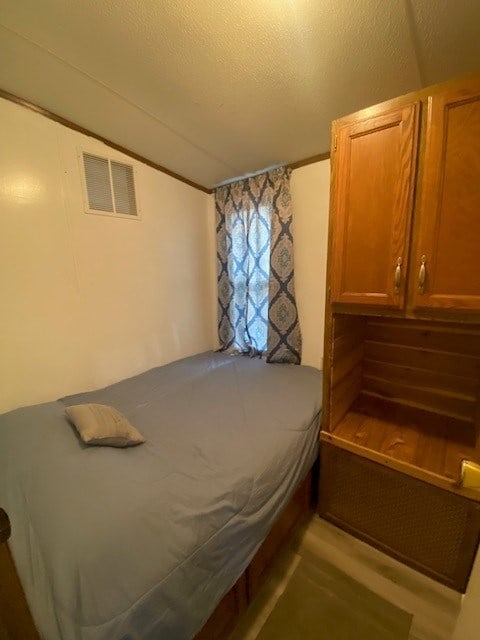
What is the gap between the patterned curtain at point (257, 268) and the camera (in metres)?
2.15

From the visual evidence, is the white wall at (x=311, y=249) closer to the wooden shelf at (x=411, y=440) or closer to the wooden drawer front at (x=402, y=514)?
the wooden shelf at (x=411, y=440)

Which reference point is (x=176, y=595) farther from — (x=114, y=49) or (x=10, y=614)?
(x=114, y=49)

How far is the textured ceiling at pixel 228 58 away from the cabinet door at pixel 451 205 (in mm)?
423

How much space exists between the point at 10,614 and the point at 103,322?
65.9 inches

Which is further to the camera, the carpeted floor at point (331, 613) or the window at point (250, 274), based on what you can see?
the window at point (250, 274)

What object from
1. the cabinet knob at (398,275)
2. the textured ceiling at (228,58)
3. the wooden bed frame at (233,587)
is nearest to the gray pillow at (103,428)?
the wooden bed frame at (233,587)

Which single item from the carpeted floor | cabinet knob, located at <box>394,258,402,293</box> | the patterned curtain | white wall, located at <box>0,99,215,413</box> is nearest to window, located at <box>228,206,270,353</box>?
the patterned curtain

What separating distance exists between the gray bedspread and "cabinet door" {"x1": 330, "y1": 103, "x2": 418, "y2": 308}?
782 millimetres

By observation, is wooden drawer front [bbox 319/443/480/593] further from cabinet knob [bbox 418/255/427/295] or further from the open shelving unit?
cabinet knob [bbox 418/255/427/295]

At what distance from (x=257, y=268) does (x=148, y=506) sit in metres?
1.94

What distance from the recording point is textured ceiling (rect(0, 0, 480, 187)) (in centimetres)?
101

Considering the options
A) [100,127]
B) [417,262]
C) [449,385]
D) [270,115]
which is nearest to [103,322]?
[100,127]

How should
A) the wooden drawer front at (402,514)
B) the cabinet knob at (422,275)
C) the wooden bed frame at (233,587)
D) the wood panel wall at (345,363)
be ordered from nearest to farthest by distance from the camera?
the wooden bed frame at (233,587)
the cabinet knob at (422,275)
the wooden drawer front at (402,514)
the wood panel wall at (345,363)

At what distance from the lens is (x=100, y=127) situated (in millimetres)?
1720
